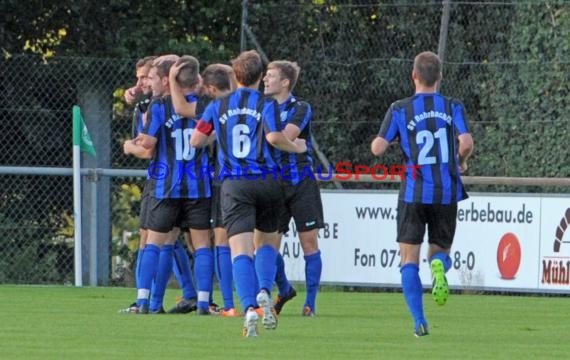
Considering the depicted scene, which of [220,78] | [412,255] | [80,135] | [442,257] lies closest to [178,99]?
[220,78]

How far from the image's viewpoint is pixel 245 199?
991 cm

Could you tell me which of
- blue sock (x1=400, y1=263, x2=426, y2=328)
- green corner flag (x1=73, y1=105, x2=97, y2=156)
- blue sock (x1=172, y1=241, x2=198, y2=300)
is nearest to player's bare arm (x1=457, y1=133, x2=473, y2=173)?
blue sock (x1=400, y1=263, x2=426, y2=328)

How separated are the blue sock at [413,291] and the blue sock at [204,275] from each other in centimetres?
246

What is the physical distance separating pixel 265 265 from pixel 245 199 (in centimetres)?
113

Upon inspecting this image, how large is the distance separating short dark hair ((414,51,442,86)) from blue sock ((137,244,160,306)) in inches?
119

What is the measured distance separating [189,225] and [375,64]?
19.8 feet

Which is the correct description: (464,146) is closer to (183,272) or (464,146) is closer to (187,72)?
(187,72)

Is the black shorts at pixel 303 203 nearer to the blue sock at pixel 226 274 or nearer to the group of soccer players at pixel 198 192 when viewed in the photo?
the group of soccer players at pixel 198 192

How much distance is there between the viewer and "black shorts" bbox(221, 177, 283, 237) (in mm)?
9883

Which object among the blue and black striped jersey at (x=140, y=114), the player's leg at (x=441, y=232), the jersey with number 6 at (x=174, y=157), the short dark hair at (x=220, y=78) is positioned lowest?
the player's leg at (x=441, y=232)

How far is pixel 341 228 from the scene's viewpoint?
1641 centimetres

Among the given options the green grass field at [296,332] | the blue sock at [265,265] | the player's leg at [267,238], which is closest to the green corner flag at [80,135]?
the green grass field at [296,332]

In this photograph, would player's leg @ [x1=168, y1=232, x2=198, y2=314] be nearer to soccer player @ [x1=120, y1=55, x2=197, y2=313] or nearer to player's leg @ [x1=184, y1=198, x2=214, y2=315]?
soccer player @ [x1=120, y1=55, x2=197, y2=313]

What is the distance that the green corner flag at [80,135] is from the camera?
1658 centimetres
